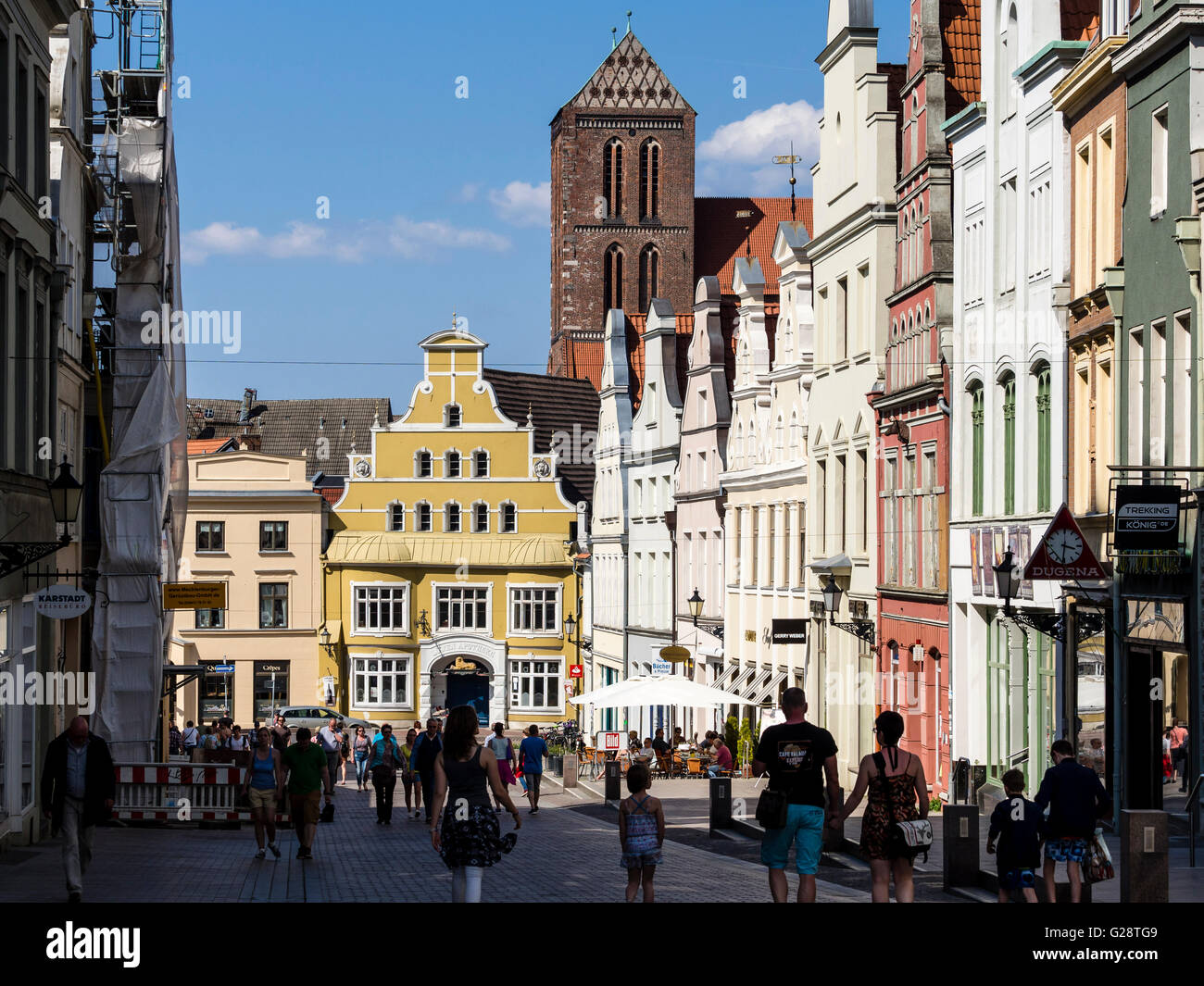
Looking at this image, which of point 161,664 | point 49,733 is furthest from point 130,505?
point 49,733

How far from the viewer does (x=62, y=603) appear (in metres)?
21.4

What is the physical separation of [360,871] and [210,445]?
58152 mm

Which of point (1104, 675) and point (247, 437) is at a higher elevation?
point (247, 437)

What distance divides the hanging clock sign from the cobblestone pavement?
4.68m

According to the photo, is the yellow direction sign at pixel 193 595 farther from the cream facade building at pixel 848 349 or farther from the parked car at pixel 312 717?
the parked car at pixel 312 717

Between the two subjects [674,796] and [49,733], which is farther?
[674,796]

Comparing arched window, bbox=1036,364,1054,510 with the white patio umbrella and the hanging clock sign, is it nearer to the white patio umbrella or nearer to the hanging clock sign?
the hanging clock sign

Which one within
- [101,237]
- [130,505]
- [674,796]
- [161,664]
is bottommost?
→ [674,796]

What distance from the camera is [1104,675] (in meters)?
24.4

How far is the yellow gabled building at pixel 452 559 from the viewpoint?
66500 mm

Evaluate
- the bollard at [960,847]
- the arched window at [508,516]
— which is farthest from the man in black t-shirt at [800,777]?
the arched window at [508,516]

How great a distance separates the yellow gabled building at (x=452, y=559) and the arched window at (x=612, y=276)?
38.4m
